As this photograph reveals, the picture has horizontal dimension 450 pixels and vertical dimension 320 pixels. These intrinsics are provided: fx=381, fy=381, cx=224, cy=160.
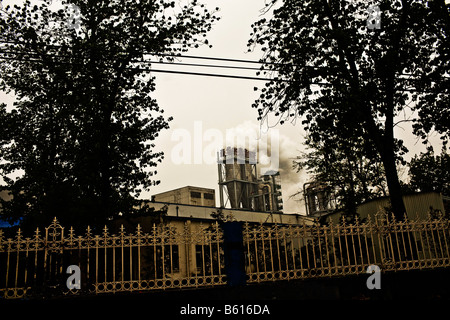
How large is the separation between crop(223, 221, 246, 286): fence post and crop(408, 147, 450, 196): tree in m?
46.2

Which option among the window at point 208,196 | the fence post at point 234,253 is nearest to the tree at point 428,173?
the window at point 208,196

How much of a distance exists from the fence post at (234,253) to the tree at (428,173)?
46.2m

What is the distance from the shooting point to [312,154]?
106 feet

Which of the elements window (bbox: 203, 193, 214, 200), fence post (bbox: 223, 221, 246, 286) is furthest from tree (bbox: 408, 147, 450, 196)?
fence post (bbox: 223, 221, 246, 286)

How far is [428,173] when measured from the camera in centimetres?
5141

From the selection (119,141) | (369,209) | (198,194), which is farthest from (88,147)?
(198,194)

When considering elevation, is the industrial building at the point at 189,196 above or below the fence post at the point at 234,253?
above

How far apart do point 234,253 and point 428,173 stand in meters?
50.1

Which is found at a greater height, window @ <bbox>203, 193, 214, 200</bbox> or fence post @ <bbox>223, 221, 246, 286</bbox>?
window @ <bbox>203, 193, 214, 200</bbox>

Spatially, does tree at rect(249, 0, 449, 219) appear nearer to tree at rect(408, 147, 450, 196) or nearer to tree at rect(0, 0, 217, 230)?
tree at rect(0, 0, 217, 230)

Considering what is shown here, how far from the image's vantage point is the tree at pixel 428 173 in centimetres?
4928

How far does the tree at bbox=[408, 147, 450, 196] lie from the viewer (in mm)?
49281

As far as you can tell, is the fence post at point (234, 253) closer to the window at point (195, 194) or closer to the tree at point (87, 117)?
the tree at point (87, 117)

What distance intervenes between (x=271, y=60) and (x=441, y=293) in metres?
9.83
